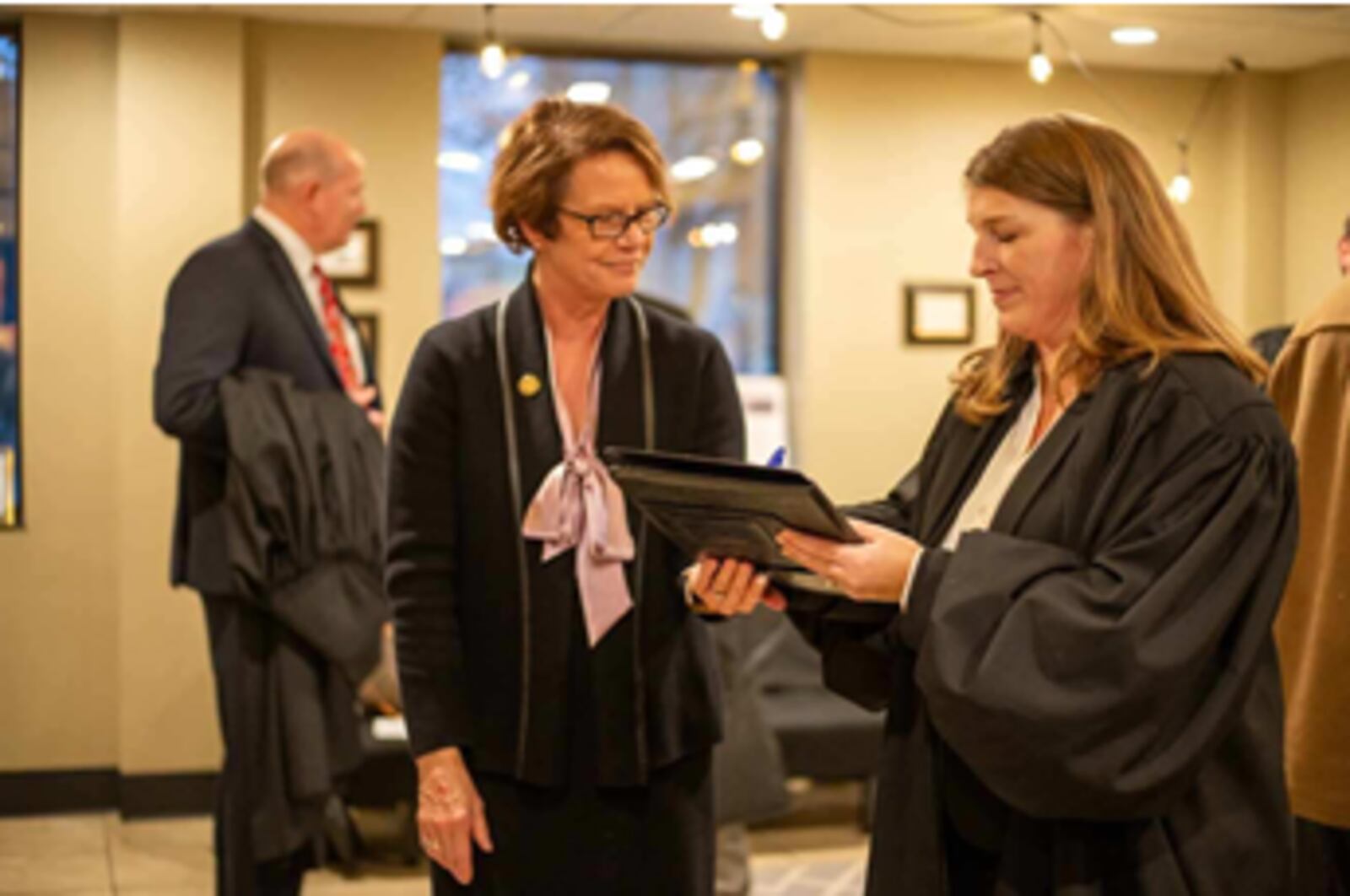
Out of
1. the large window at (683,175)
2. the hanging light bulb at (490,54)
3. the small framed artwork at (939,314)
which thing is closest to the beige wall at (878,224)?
the small framed artwork at (939,314)

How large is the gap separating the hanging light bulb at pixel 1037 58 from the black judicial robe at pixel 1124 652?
3.77 metres

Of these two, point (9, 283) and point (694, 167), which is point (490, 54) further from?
point (9, 283)

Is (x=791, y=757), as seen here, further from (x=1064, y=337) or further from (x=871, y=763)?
(x=1064, y=337)

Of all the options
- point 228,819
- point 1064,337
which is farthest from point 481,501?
point 228,819

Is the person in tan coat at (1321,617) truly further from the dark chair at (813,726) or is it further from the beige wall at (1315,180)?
the dark chair at (813,726)

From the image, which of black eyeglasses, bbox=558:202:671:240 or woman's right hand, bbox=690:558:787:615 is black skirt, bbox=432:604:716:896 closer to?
woman's right hand, bbox=690:558:787:615

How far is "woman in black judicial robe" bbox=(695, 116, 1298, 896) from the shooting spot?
5.74 feet

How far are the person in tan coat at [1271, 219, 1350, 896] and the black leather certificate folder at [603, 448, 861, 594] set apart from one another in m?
1.09

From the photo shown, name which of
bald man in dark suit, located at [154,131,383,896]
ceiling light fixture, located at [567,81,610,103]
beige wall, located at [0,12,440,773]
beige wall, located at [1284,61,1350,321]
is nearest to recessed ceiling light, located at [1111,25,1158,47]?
beige wall, located at [1284,61,1350,321]

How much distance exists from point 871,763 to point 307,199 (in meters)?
2.70

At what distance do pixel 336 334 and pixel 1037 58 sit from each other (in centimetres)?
264

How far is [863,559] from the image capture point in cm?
189

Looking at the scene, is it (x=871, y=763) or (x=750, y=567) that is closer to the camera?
(x=750, y=567)

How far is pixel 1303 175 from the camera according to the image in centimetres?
478
